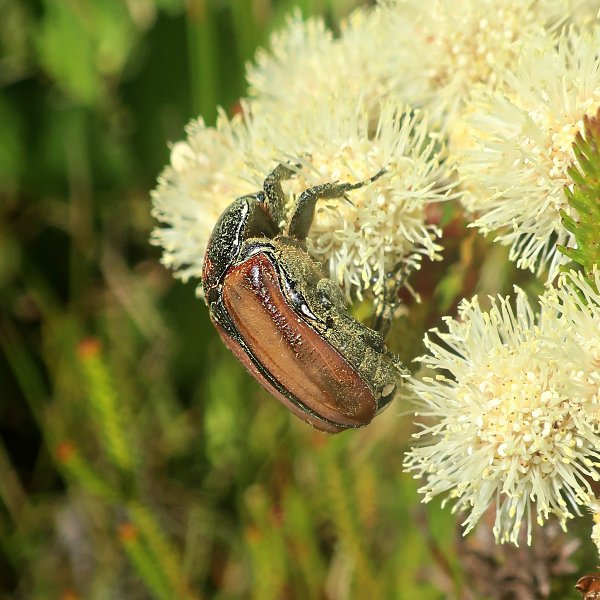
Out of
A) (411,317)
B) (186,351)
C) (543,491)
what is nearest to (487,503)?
(543,491)

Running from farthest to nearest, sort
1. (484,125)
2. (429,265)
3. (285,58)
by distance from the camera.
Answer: (285,58)
(429,265)
(484,125)

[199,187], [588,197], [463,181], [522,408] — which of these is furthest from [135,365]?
[588,197]

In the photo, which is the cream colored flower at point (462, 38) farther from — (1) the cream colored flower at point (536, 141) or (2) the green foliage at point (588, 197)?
(2) the green foliage at point (588, 197)

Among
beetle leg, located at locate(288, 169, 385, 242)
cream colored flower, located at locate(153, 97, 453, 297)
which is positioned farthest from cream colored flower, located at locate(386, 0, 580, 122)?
beetle leg, located at locate(288, 169, 385, 242)

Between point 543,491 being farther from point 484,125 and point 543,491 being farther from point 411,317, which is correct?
point 484,125

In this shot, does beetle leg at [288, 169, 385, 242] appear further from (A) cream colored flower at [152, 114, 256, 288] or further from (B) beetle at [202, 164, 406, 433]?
(A) cream colored flower at [152, 114, 256, 288]

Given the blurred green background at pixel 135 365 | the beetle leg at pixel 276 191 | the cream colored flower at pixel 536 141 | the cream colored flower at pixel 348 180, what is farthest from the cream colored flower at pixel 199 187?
the blurred green background at pixel 135 365

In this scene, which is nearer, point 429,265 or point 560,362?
point 560,362
